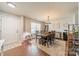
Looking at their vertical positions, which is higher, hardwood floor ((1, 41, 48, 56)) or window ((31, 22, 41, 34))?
window ((31, 22, 41, 34))

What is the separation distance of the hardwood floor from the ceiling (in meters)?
0.68

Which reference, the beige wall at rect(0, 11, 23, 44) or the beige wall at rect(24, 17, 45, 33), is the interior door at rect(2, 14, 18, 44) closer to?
the beige wall at rect(0, 11, 23, 44)

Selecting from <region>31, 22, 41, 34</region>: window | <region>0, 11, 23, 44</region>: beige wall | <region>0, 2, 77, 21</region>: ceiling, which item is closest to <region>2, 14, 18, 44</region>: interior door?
<region>0, 11, 23, 44</region>: beige wall

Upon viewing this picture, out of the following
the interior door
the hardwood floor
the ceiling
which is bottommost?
the hardwood floor

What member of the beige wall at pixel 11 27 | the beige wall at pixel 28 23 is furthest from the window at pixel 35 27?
the beige wall at pixel 11 27

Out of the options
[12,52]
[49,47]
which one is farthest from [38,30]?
[12,52]

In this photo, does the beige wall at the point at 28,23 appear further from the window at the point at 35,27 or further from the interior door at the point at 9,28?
the interior door at the point at 9,28

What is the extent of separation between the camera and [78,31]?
5.61ft

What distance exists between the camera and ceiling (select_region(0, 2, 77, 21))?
1.72 m

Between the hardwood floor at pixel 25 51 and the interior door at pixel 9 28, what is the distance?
0.18 m

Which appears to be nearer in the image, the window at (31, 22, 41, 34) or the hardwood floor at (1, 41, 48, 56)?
the hardwood floor at (1, 41, 48, 56)

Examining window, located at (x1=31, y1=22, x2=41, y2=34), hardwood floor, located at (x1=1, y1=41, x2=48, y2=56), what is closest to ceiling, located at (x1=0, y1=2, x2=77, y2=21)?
window, located at (x1=31, y1=22, x2=41, y2=34)

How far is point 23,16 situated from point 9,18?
0.91ft

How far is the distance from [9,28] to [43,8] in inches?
30.7
